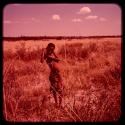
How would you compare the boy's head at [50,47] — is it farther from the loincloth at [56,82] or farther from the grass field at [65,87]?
the loincloth at [56,82]

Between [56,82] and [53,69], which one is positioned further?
[53,69]

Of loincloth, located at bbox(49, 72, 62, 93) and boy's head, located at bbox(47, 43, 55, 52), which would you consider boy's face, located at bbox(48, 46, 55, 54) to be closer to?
boy's head, located at bbox(47, 43, 55, 52)

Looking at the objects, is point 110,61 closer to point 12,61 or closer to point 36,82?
point 36,82

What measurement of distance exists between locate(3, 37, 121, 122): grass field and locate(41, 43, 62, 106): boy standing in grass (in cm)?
7

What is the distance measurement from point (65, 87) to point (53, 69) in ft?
0.86

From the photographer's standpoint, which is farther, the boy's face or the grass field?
the boy's face

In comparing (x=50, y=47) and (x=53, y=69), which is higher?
(x=50, y=47)

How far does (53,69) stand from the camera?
3.76 m

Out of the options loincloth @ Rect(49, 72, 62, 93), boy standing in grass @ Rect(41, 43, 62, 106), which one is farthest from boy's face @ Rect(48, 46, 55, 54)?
loincloth @ Rect(49, 72, 62, 93)

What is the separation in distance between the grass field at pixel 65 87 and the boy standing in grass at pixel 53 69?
0.07 meters

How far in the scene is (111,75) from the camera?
3.89 meters

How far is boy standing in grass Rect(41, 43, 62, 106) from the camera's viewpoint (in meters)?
3.62

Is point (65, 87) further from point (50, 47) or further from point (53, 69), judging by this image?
point (50, 47)

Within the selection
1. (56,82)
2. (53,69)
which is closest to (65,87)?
(56,82)
